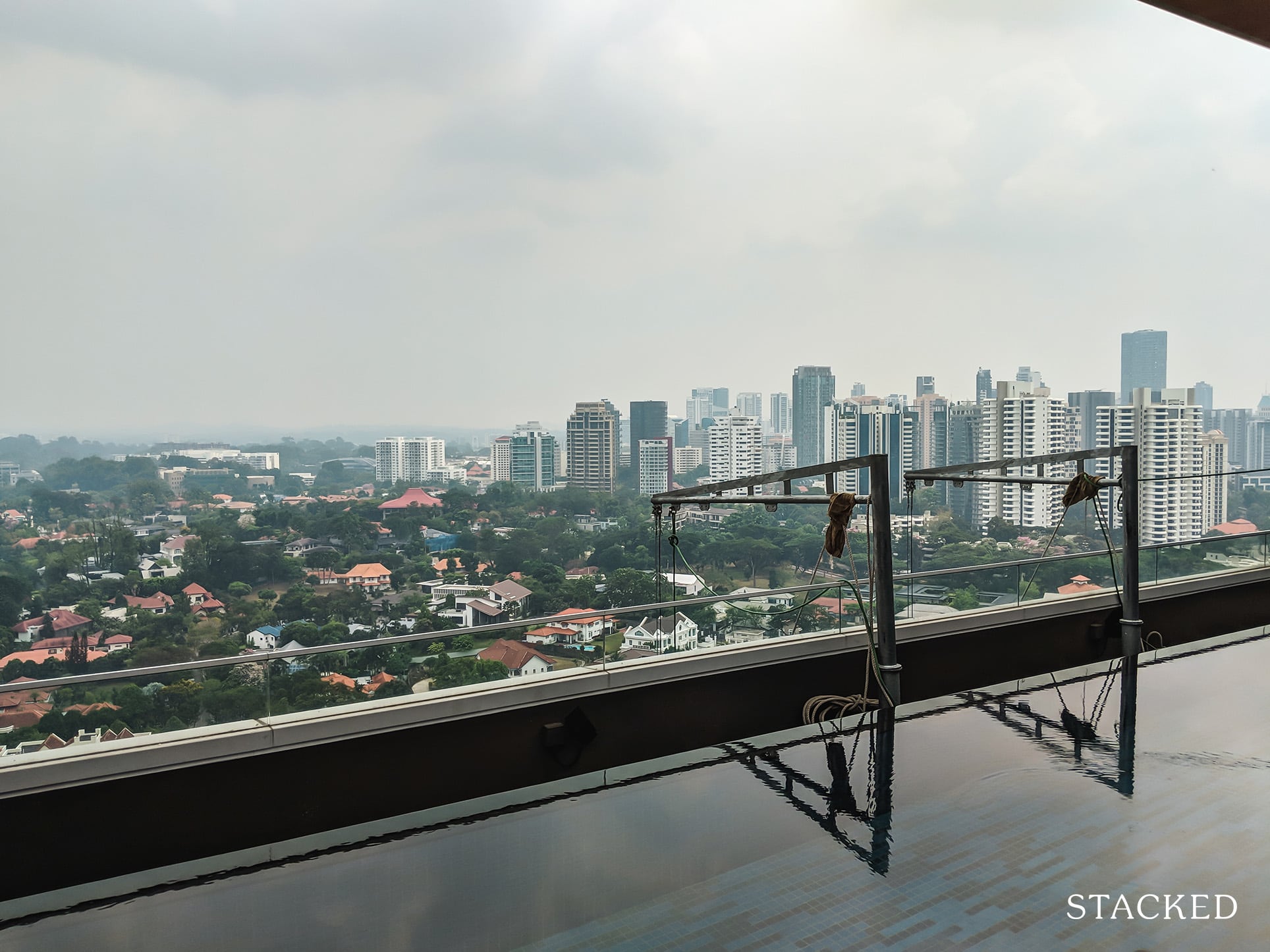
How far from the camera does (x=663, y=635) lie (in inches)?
177

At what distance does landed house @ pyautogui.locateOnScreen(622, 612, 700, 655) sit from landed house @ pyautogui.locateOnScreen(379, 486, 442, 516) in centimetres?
2205

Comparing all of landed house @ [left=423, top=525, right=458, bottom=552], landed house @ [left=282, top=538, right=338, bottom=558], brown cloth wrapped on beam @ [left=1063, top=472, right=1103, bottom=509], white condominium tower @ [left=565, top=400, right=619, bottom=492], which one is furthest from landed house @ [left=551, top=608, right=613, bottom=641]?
white condominium tower @ [left=565, top=400, right=619, bottom=492]

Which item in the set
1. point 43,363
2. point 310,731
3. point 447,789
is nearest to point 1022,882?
point 447,789

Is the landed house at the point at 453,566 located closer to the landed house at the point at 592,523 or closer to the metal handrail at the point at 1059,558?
the landed house at the point at 592,523

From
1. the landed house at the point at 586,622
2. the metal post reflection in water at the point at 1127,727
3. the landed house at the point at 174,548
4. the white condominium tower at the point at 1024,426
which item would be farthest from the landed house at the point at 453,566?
the metal post reflection in water at the point at 1127,727

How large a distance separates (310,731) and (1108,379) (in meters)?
56.8

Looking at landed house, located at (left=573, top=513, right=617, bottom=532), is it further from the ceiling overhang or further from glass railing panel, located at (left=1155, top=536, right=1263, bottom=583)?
the ceiling overhang

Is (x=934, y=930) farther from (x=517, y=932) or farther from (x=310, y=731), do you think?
(x=310, y=731)

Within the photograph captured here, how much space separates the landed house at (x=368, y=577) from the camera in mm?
20625

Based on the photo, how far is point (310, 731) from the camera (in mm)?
3350

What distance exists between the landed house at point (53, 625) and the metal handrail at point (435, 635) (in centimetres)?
1864

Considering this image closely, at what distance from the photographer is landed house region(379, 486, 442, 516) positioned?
2571 centimetres

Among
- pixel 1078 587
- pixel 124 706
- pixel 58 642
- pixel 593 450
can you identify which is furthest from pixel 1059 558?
pixel 593 450

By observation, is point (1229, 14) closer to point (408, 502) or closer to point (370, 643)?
point (370, 643)
